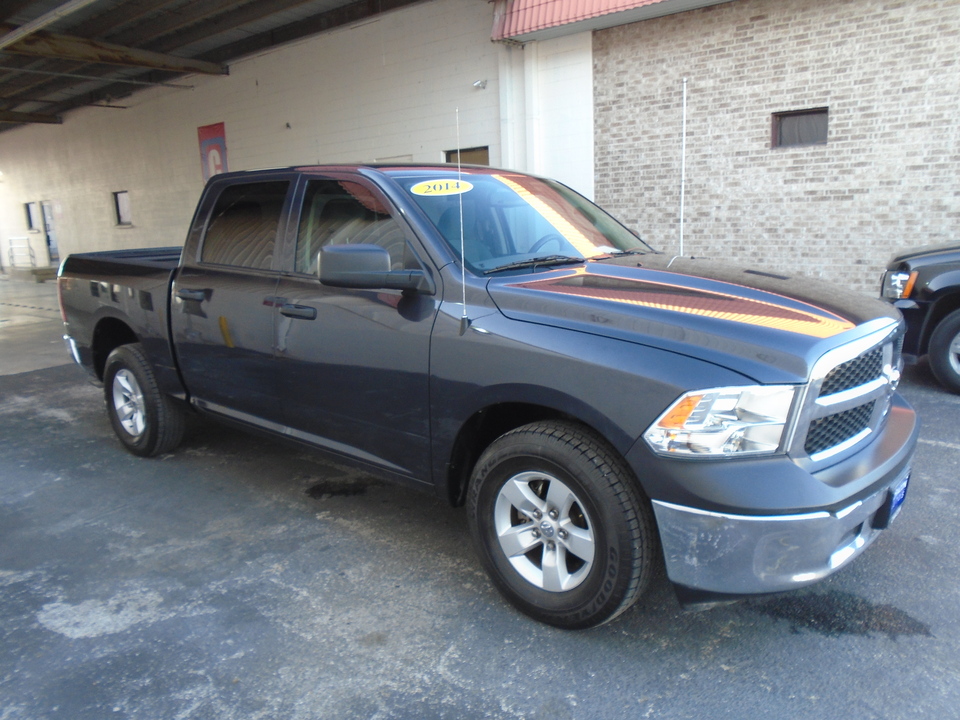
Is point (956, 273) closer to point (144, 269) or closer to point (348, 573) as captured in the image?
point (348, 573)

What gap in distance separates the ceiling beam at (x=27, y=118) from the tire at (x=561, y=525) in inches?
1040

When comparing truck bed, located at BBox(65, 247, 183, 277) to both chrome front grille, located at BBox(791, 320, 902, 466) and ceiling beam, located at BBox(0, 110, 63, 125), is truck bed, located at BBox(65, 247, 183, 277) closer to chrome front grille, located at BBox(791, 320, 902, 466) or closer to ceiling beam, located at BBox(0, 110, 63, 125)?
chrome front grille, located at BBox(791, 320, 902, 466)

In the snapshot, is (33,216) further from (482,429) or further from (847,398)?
(847,398)

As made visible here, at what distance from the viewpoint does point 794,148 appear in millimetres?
9164

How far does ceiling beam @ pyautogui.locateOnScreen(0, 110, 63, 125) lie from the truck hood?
26.2 meters

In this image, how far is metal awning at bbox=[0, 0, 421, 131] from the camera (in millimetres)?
13273

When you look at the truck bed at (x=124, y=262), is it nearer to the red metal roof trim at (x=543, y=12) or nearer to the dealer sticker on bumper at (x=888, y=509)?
the dealer sticker on bumper at (x=888, y=509)

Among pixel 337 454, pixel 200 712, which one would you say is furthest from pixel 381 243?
pixel 200 712

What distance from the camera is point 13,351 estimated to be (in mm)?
9539

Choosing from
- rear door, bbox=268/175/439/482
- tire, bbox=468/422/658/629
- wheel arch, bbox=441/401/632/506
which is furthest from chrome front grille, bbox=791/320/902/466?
rear door, bbox=268/175/439/482

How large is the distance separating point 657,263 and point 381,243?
1330 mm

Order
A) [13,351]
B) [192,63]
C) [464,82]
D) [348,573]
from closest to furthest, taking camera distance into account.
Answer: [348,573] < [13,351] < [464,82] < [192,63]

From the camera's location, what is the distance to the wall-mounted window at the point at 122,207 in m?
22.3

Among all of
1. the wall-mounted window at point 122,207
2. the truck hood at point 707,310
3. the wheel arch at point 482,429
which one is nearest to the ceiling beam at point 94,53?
the wall-mounted window at point 122,207
